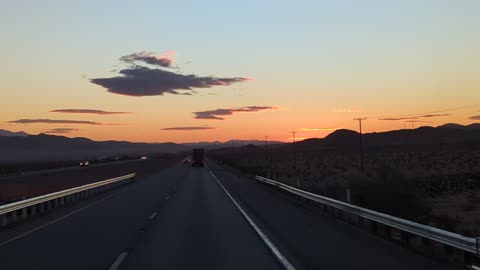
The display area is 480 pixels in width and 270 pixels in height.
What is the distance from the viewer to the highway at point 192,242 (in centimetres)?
1039

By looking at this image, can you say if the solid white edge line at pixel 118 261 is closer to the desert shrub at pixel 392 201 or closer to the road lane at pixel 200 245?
the road lane at pixel 200 245

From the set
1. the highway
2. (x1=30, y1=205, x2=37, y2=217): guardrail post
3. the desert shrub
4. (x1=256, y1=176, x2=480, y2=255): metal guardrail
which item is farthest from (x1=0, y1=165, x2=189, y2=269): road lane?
the desert shrub

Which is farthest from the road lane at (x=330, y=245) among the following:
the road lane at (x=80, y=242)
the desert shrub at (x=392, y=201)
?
the road lane at (x=80, y=242)

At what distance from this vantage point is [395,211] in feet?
66.7

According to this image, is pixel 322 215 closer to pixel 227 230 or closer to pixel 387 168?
pixel 227 230

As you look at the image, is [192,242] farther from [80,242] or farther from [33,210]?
[33,210]

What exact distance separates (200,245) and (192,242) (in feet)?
1.74

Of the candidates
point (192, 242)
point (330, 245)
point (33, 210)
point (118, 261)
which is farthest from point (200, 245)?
point (33, 210)

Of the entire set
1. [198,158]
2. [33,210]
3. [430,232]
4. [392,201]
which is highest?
[198,158]

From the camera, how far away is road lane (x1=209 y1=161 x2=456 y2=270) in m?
10.2

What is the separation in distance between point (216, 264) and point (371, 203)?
519 inches

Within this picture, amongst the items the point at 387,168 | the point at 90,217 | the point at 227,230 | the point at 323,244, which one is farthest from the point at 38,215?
the point at 387,168

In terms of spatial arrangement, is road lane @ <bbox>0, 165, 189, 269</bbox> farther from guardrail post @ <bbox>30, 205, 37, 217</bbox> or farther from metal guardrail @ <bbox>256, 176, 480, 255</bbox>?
metal guardrail @ <bbox>256, 176, 480, 255</bbox>

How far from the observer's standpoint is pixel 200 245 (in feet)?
41.7
